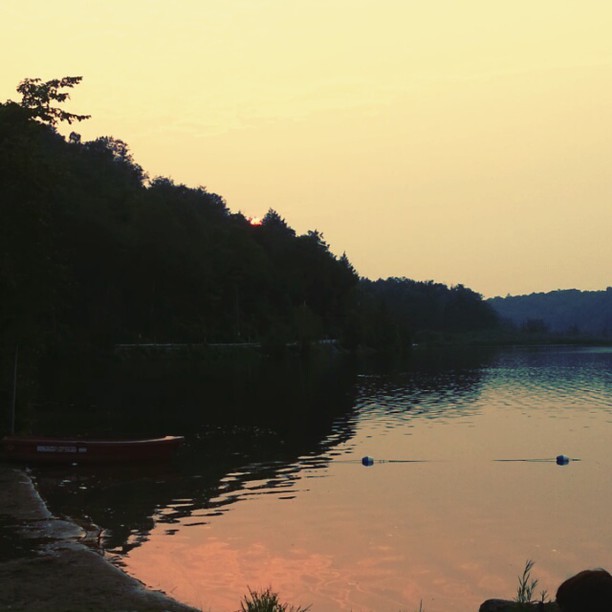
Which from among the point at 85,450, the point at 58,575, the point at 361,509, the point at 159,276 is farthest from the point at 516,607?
the point at 159,276

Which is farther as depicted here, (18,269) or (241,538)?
(18,269)

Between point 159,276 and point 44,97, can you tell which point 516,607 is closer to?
point 44,97

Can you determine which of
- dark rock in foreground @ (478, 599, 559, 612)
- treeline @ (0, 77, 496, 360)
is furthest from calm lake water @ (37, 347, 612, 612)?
treeline @ (0, 77, 496, 360)

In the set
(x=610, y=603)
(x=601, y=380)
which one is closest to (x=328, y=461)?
(x=610, y=603)

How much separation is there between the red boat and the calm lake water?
120cm

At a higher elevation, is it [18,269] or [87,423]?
[18,269]

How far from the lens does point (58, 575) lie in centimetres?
2197

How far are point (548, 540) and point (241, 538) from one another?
35.3 ft

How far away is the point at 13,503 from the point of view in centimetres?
3166

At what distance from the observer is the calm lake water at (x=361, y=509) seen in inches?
955

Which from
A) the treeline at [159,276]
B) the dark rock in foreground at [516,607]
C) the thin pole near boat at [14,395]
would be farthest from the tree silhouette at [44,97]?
the treeline at [159,276]

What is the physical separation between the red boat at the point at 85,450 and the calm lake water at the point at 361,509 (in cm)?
120

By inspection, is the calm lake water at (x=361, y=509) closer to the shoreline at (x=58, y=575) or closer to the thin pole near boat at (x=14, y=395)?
the shoreline at (x=58, y=575)

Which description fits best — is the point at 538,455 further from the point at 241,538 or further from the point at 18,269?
the point at 18,269
